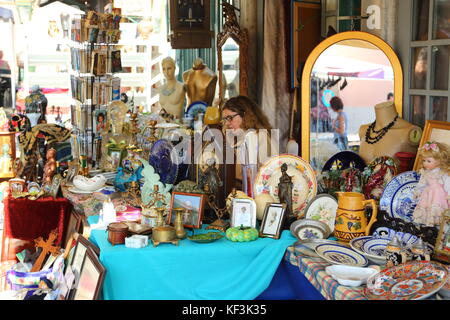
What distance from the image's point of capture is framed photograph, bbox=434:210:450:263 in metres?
2.92

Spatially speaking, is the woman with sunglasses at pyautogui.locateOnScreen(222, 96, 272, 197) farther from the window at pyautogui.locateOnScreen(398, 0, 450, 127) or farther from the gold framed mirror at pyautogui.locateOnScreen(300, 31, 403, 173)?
the window at pyautogui.locateOnScreen(398, 0, 450, 127)

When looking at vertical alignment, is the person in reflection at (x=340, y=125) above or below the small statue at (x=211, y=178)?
above

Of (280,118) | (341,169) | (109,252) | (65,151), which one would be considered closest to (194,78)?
(280,118)

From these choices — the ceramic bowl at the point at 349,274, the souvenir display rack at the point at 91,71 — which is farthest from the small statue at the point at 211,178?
the souvenir display rack at the point at 91,71

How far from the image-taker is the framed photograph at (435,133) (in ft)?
11.7

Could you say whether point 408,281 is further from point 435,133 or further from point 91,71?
point 91,71

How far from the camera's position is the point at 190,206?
141 inches

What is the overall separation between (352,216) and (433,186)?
1.47ft

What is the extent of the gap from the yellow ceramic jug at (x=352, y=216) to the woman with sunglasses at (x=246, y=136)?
2.30 feet

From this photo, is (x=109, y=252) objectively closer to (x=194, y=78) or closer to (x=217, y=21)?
(x=194, y=78)

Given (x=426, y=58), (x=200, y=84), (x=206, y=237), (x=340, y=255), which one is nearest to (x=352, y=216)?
(x=340, y=255)

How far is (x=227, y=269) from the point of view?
3.38 meters

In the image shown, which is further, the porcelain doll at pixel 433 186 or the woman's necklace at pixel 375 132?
the woman's necklace at pixel 375 132

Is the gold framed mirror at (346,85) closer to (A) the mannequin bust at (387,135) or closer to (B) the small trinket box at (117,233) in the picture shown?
→ (A) the mannequin bust at (387,135)
